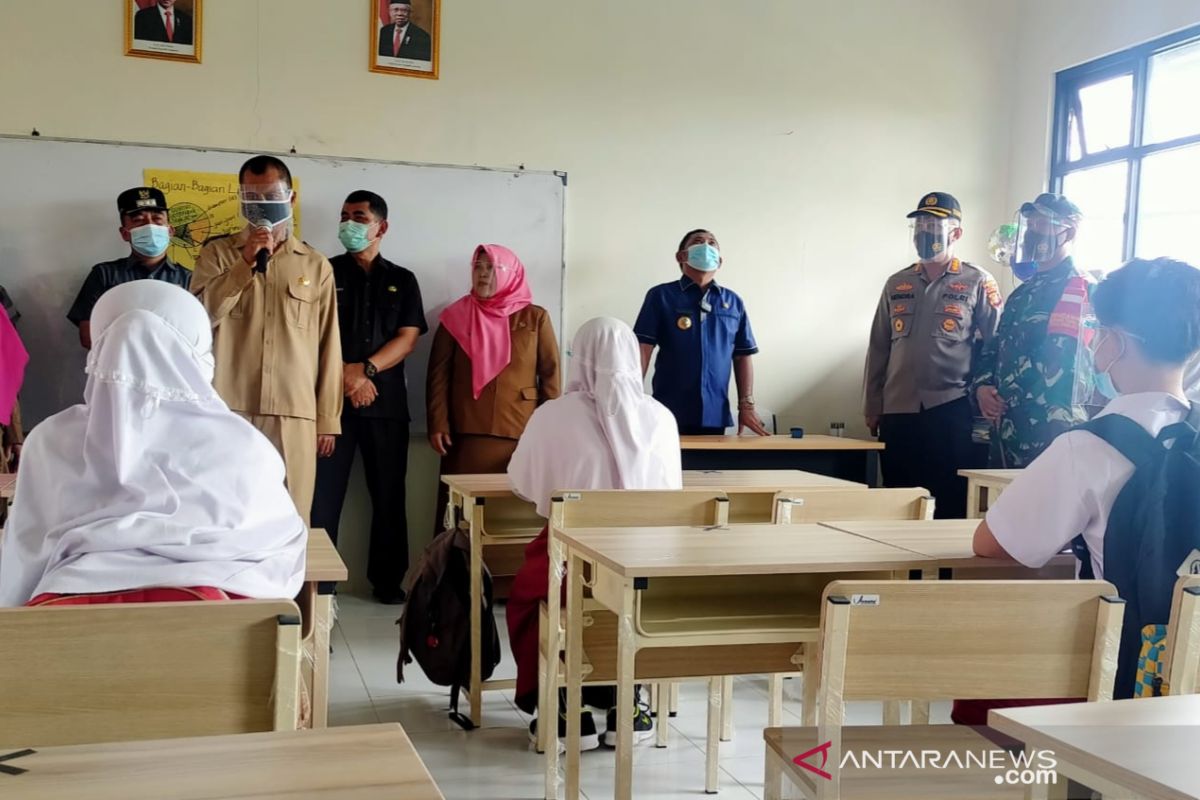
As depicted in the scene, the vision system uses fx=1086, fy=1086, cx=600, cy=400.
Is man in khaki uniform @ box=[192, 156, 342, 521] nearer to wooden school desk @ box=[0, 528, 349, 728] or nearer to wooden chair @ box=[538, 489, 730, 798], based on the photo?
wooden chair @ box=[538, 489, 730, 798]

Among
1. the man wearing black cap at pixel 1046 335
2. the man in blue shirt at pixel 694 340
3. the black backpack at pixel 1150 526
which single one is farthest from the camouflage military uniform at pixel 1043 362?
the black backpack at pixel 1150 526

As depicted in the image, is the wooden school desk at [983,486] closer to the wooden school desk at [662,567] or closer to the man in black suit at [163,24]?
the wooden school desk at [662,567]

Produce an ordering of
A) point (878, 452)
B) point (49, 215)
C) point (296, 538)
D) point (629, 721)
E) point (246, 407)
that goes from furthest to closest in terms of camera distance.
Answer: point (878, 452)
point (49, 215)
point (246, 407)
point (629, 721)
point (296, 538)

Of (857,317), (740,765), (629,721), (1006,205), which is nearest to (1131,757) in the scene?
(629,721)

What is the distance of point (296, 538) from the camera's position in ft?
5.93

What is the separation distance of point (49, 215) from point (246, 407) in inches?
64.0

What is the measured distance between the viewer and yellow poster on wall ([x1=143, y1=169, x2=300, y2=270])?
4.65 m

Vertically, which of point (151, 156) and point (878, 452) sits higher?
point (151, 156)

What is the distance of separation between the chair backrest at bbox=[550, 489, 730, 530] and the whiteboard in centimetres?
265

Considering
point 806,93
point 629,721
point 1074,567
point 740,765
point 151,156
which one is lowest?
point 740,765

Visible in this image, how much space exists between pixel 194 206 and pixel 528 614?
111 inches

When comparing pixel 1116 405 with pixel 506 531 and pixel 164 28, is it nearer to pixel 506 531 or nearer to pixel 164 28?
pixel 506 531

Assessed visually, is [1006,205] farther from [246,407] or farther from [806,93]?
[246,407]

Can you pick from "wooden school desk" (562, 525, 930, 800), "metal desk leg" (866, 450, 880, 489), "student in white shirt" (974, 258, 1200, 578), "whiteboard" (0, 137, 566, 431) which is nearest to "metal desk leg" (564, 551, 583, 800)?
"wooden school desk" (562, 525, 930, 800)
